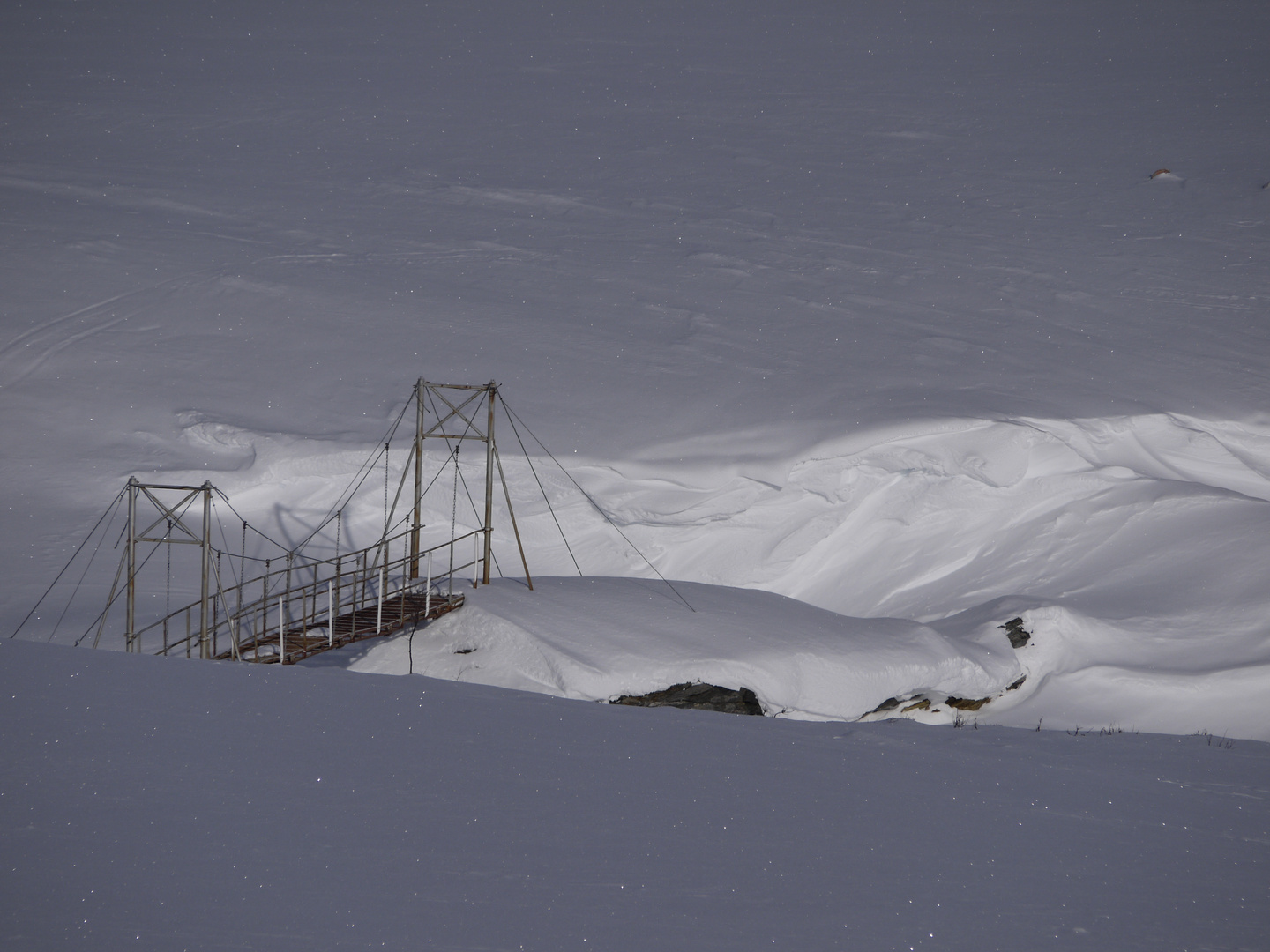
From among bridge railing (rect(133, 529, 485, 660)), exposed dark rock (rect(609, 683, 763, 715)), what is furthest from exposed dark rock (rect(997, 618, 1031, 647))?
bridge railing (rect(133, 529, 485, 660))

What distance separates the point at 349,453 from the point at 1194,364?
12811 mm

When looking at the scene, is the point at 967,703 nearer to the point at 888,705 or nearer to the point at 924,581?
the point at 888,705

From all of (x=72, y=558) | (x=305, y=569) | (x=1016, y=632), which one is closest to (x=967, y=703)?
(x=1016, y=632)

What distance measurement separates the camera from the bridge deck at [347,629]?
38.1ft

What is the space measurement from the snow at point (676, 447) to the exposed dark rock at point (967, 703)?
10 cm

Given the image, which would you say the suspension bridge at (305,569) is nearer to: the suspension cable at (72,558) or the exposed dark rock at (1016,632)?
the suspension cable at (72,558)

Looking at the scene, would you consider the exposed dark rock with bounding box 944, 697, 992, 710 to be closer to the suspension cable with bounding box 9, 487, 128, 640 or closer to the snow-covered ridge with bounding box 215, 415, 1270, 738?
the snow-covered ridge with bounding box 215, 415, 1270, 738

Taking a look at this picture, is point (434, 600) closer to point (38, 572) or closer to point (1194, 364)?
point (38, 572)

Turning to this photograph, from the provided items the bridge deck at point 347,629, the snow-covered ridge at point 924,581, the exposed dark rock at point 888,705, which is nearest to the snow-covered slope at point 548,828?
the snow-covered ridge at point 924,581

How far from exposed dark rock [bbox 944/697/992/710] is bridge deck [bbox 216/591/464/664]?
5.49 meters

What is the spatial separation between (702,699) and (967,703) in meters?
3.65

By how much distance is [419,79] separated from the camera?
110 feet

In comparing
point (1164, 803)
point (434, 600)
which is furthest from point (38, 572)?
point (1164, 803)

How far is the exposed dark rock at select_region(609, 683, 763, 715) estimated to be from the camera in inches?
427
